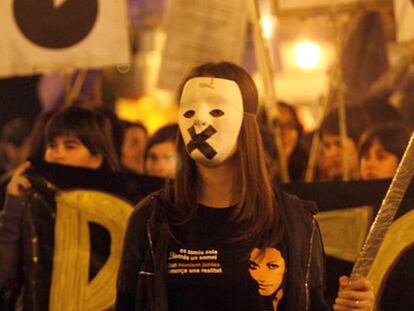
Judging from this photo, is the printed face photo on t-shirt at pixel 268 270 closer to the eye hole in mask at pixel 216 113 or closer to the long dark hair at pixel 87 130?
the eye hole in mask at pixel 216 113

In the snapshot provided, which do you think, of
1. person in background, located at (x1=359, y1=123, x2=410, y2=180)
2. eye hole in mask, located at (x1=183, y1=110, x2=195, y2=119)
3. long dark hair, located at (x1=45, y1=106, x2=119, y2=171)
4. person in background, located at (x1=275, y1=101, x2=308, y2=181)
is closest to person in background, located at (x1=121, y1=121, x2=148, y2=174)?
person in background, located at (x1=275, y1=101, x2=308, y2=181)

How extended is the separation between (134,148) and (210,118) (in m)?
2.35

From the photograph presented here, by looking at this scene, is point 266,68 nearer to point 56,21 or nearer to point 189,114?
point 56,21

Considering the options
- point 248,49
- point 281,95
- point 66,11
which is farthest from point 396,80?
point 281,95

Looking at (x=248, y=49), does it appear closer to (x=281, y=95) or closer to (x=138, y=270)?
(x=281, y=95)

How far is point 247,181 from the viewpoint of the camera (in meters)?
2.62

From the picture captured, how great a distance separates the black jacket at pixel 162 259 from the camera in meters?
2.55

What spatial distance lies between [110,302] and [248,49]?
5.89 meters

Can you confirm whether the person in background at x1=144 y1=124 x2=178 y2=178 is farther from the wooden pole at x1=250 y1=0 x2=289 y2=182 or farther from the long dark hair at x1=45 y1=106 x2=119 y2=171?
the long dark hair at x1=45 y1=106 x2=119 y2=171

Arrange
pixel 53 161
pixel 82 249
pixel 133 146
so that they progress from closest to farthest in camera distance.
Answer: pixel 82 249 < pixel 53 161 < pixel 133 146

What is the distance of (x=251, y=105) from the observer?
2.73 metres

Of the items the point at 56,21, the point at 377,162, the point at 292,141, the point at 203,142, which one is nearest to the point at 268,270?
the point at 203,142

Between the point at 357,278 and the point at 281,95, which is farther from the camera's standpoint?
the point at 281,95

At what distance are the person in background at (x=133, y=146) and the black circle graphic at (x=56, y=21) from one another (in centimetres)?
69
